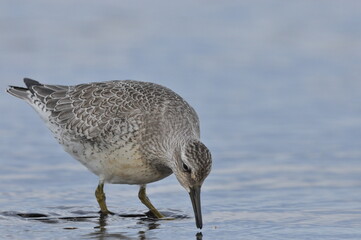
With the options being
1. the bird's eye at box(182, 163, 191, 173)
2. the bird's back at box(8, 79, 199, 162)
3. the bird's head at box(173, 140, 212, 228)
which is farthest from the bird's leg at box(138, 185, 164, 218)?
the bird's eye at box(182, 163, 191, 173)

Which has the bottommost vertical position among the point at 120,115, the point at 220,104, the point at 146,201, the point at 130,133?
the point at 146,201

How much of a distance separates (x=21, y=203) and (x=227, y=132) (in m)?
4.04

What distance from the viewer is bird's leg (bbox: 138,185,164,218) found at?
977 centimetres

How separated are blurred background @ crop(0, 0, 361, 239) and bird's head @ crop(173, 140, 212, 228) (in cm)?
44

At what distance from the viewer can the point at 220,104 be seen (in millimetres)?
14430

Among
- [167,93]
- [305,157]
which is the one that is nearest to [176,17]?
[305,157]

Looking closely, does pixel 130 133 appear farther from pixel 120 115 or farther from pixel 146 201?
pixel 146 201

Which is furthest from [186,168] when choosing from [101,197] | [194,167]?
[101,197]

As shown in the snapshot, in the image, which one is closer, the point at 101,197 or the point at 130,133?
the point at 130,133

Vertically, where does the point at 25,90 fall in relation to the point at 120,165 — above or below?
above

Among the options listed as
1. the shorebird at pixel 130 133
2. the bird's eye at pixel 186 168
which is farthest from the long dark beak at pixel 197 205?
the bird's eye at pixel 186 168

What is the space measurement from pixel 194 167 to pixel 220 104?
597 centimetres

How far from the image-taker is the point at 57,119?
10711 mm

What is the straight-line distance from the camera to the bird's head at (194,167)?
27.9 ft
